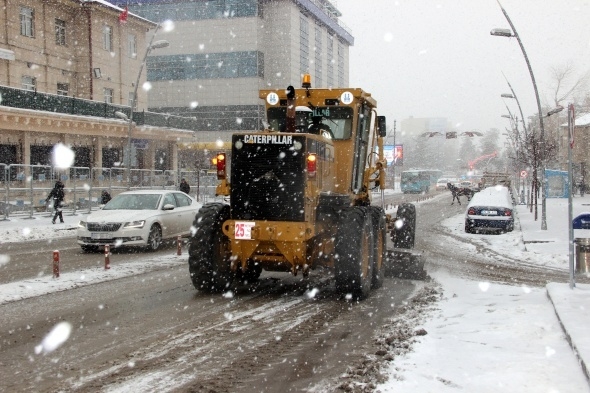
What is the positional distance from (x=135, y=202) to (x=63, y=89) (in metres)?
24.1

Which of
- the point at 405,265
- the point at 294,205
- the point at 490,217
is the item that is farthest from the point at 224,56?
the point at 294,205

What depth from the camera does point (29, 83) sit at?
34.5m

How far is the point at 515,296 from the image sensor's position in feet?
31.0

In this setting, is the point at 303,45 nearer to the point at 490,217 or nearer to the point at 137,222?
the point at 490,217

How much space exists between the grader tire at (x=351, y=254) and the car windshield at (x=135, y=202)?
8409 millimetres

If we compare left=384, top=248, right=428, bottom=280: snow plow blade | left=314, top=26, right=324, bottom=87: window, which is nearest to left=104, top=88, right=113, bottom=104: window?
left=384, top=248, right=428, bottom=280: snow plow blade

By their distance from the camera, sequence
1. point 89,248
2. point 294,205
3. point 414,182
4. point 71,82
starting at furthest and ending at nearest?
point 414,182, point 71,82, point 89,248, point 294,205

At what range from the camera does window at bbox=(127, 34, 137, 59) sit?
1665 inches

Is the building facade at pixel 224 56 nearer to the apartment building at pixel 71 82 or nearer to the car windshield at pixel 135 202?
the apartment building at pixel 71 82

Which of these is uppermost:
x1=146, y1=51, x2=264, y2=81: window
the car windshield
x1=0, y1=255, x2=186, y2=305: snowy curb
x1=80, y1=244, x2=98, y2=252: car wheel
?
x1=146, y1=51, x2=264, y2=81: window

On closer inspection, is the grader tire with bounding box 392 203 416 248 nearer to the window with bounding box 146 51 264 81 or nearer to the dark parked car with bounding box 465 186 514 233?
the dark parked car with bounding box 465 186 514 233

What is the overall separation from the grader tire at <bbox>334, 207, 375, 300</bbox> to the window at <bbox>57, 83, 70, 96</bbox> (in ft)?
106

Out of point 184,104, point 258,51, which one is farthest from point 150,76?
point 258,51

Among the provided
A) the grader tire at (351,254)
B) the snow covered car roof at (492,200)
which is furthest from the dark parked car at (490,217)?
the grader tire at (351,254)
